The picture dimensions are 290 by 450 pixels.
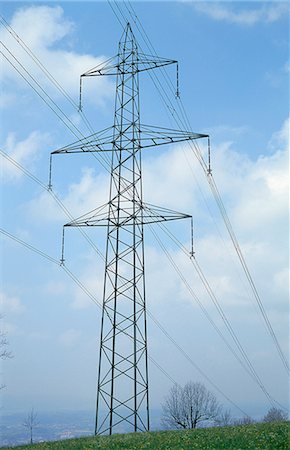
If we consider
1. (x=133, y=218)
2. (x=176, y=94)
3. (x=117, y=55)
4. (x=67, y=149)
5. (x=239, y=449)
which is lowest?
(x=239, y=449)

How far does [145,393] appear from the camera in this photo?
→ 3281cm

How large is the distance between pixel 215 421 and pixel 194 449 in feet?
276

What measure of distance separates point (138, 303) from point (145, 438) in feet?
29.4

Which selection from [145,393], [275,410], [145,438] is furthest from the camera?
[275,410]

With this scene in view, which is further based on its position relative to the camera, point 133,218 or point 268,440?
point 133,218

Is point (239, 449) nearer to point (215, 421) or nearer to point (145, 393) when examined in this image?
point (145, 393)

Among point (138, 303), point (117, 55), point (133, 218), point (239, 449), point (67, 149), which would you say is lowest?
point (239, 449)

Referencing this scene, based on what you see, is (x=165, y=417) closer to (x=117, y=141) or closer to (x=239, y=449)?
(x=117, y=141)

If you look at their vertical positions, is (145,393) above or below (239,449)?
above

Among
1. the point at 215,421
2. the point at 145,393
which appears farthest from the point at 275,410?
the point at 145,393

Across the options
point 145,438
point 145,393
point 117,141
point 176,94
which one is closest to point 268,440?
point 145,438

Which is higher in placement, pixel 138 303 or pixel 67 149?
pixel 67 149

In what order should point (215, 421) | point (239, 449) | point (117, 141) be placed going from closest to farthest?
point (239, 449) → point (117, 141) → point (215, 421)

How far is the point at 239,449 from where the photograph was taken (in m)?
19.4
